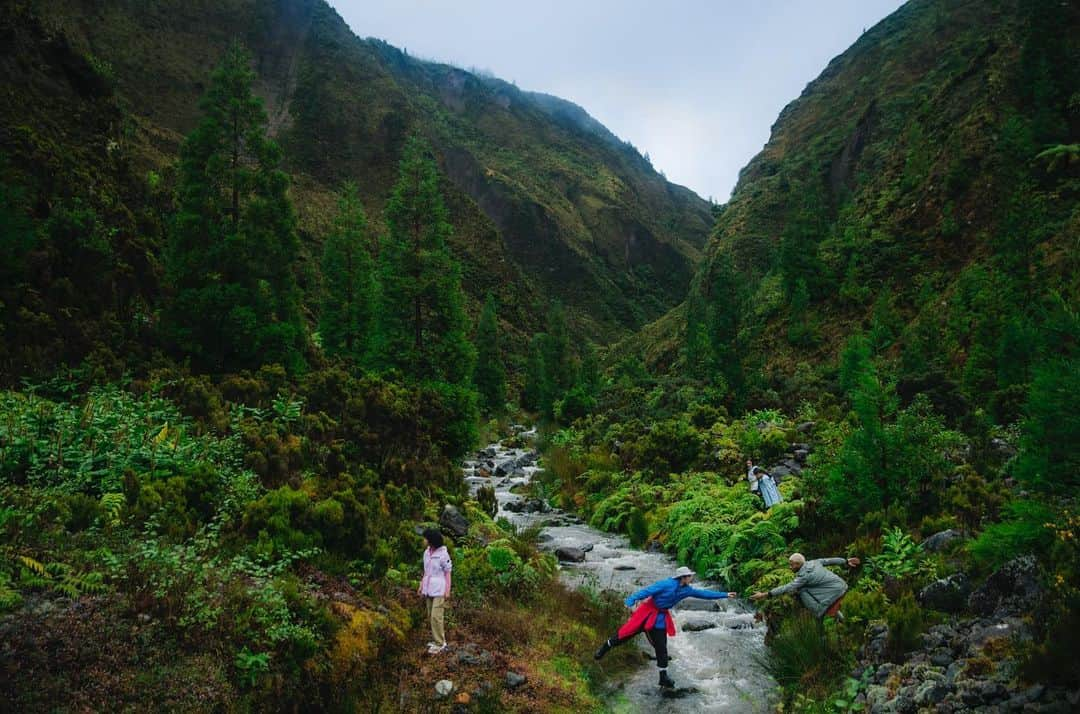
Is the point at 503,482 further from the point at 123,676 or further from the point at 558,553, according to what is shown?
the point at 123,676

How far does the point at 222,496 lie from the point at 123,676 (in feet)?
13.5

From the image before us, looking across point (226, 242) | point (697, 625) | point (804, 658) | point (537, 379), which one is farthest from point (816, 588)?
point (537, 379)

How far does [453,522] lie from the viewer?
12992 millimetres

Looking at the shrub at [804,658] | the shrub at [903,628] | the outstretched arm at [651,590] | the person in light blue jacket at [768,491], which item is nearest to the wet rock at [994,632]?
the shrub at [903,628]

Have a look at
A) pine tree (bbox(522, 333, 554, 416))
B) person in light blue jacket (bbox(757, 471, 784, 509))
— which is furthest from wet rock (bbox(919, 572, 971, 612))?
pine tree (bbox(522, 333, 554, 416))

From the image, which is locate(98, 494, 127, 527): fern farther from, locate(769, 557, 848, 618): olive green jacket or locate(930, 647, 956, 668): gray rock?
locate(930, 647, 956, 668): gray rock

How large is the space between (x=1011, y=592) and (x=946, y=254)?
35711 millimetres

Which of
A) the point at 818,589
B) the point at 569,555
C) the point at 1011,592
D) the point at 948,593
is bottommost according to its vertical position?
the point at 569,555

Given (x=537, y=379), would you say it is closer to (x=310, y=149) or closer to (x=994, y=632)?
(x=994, y=632)

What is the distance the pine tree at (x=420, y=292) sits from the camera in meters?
23.9

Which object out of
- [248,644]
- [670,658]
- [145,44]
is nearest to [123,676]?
[248,644]

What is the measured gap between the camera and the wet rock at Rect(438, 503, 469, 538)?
12.7 meters

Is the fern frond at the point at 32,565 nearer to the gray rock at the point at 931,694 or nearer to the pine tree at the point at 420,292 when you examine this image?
the gray rock at the point at 931,694

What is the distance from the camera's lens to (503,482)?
27531mm
